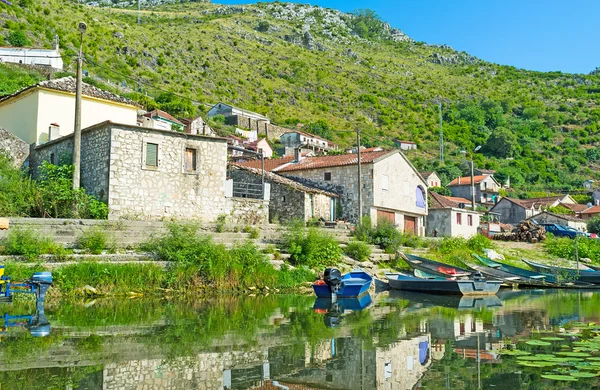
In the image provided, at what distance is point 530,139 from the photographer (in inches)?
4323

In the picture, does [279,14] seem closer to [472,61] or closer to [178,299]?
A: [472,61]

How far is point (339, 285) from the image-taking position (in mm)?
20438

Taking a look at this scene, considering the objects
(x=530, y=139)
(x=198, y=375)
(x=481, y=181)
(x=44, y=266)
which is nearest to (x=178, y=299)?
(x=44, y=266)

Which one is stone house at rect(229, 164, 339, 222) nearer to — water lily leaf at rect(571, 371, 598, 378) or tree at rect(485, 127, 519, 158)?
water lily leaf at rect(571, 371, 598, 378)

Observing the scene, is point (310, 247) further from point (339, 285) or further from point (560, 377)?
point (560, 377)

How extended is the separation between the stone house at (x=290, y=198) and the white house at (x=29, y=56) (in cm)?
3715

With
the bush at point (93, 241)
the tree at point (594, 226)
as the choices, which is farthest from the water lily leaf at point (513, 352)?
the tree at point (594, 226)

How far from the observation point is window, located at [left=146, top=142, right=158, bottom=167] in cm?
2495

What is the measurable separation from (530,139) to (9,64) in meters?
93.1

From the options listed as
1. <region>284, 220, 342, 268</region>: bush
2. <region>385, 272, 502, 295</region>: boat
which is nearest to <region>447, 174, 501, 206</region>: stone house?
<region>385, 272, 502, 295</region>: boat

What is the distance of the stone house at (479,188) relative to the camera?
238 ft

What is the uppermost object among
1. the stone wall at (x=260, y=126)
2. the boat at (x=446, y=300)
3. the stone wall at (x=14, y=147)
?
the stone wall at (x=260, y=126)

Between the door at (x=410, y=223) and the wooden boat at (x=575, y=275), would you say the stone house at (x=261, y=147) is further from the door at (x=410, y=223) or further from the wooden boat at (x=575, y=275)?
the wooden boat at (x=575, y=275)

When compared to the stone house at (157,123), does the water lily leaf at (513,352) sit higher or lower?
lower
